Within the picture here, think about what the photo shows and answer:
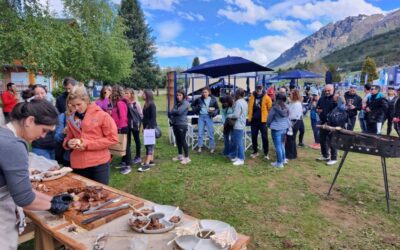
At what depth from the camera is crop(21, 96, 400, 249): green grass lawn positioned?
358cm

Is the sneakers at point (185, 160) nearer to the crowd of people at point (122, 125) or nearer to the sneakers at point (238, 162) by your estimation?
the crowd of people at point (122, 125)

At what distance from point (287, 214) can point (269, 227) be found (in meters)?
0.49

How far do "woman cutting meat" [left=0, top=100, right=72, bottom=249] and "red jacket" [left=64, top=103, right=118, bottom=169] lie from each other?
1156 mm

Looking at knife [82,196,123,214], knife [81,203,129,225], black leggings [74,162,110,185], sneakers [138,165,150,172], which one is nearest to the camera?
knife [81,203,129,225]

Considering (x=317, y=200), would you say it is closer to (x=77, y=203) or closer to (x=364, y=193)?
(x=364, y=193)

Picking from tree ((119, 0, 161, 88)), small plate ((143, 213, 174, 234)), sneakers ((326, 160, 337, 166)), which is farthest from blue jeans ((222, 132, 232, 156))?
tree ((119, 0, 161, 88))

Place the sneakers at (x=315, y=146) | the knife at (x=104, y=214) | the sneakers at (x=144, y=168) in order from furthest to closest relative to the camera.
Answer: the sneakers at (x=315, y=146) → the sneakers at (x=144, y=168) → the knife at (x=104, y=214)

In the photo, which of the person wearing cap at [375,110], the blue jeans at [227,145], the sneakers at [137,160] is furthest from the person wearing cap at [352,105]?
the sneakers at [137,160]

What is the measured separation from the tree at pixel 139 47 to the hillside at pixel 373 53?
228ft

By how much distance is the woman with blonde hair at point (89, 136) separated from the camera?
294cm

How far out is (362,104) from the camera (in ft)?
26.9

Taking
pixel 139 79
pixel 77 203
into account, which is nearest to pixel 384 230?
pixel 77 203

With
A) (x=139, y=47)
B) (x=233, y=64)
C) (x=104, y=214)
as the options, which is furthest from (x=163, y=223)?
(x=139, y=47)

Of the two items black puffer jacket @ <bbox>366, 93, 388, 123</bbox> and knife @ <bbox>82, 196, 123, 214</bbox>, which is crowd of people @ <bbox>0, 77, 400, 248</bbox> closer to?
black puffer jacket @ <bbox>366, 93, 388, 123</bbox>
